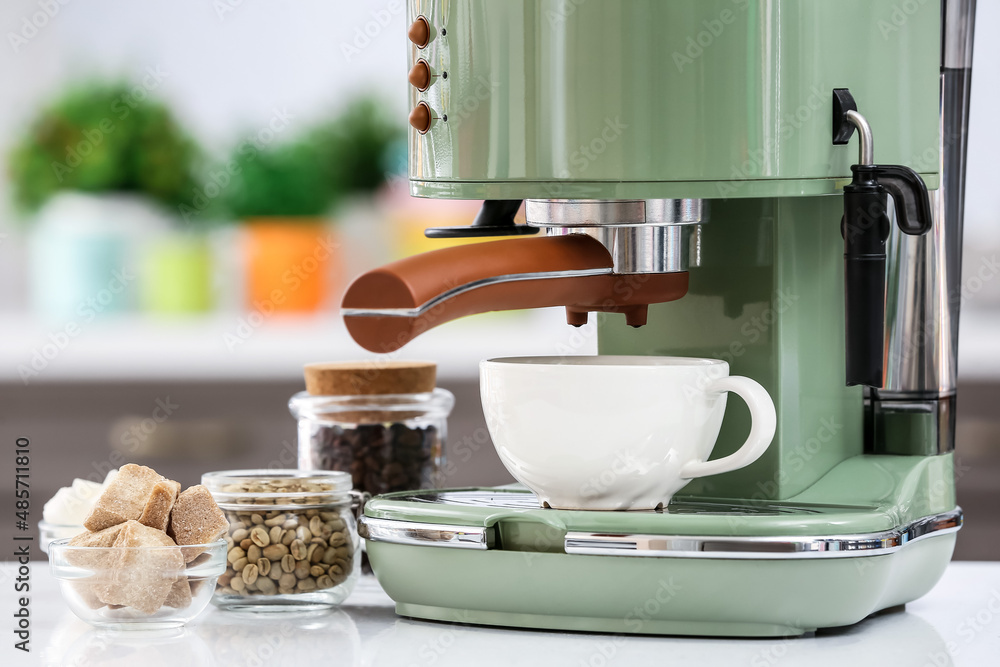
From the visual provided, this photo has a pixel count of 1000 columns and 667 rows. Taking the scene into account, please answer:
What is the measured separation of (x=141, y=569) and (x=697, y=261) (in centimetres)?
35

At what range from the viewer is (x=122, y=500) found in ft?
2.38

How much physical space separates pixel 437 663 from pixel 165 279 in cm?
163

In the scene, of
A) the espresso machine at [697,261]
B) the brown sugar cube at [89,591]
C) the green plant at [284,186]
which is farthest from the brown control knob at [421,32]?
the green plant at [284,186]

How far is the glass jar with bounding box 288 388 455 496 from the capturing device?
0.89 meters

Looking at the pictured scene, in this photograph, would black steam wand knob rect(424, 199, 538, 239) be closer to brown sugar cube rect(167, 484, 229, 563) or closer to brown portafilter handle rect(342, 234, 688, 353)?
brown portafilter handle rect(342, 234, 688, 353)

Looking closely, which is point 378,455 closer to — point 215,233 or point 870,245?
point 870,245

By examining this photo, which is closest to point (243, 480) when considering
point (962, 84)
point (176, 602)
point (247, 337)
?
point (176, 602)

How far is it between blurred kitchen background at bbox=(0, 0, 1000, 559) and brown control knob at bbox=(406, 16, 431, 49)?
1172 mm

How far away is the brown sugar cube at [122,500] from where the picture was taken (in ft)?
2.37

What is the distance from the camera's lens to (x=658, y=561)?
2.26 feet

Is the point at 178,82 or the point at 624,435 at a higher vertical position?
the point at 178,82

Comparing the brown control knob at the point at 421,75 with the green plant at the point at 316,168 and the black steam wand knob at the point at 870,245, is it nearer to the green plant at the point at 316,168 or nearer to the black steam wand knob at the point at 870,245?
the black steam wand knob at the point at 870,245

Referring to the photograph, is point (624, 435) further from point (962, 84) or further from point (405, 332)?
point (962, 84)

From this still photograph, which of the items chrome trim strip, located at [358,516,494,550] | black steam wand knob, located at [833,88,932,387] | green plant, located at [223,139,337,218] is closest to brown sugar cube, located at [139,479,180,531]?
chrome trim strip, located at [358,516,494,550]
